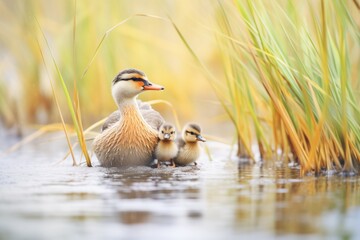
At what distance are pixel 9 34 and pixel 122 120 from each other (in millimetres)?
4656

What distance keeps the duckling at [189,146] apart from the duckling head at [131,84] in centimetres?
55

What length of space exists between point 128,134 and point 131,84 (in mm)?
483

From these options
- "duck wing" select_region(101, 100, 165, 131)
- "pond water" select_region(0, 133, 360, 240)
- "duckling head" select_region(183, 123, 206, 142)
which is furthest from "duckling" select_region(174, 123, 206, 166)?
"duck wing" select_region(101, 100, 165, 131)

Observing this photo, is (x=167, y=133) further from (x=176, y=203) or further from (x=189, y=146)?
(x=176, y=203)

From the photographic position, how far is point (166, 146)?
27.7ft

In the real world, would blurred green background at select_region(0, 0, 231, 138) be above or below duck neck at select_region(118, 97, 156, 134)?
above

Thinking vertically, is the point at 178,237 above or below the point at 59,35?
below

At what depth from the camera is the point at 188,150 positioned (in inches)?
340

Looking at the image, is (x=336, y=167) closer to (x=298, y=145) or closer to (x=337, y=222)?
(x=298, y=145)

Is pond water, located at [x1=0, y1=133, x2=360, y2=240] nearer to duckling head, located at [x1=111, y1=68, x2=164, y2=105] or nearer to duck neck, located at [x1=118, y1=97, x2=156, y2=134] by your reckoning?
duck neck, located at [x1=118, y1=97, x2=156, y2=134]

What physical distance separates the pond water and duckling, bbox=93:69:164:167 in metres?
0.21

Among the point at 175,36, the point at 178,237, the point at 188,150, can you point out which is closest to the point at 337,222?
the point at 178,237

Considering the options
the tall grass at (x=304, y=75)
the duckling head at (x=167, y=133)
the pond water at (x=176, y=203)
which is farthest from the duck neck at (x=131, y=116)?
the tall grass at (x=304, y=75)

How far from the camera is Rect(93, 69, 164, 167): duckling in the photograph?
8.48 m
